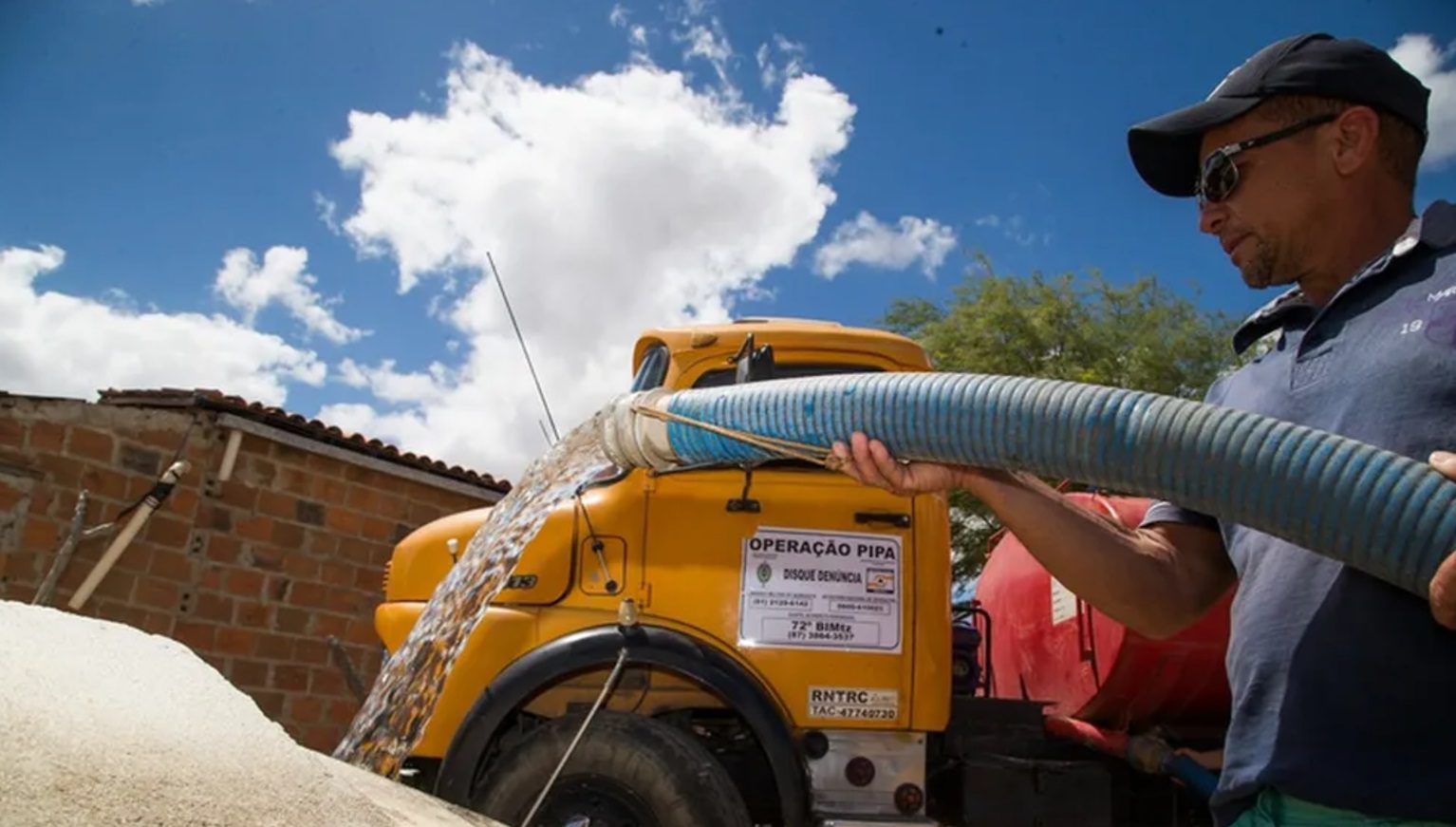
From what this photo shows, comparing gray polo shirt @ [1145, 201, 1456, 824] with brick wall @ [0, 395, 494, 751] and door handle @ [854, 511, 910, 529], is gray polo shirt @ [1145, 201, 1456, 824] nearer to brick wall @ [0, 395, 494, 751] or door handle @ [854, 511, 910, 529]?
door handle @ [854, 511, 910, 529]

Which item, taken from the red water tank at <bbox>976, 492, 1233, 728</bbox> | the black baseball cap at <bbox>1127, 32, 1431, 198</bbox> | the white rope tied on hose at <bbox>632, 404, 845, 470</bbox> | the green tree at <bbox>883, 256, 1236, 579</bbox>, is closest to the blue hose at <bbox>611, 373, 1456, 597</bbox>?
the white rope tied on hose at <bbox>632, 404, 845, 470</bbox>

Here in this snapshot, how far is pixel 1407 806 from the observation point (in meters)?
1.48

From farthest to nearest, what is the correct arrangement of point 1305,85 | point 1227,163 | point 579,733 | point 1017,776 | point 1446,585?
point 1017,776 < point 579,733 < point 1227,163 < point 1305,85 < point 1446,585

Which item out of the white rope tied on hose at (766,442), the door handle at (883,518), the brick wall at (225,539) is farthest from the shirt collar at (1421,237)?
the brick wall at (225,539)

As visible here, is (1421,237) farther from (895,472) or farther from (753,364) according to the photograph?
(753,364)

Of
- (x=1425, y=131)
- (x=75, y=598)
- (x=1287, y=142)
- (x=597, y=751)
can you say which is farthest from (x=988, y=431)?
(x=75, y=598)

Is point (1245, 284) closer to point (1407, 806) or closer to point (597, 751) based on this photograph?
point (1407, 806)

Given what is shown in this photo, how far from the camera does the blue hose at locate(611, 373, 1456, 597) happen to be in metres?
1.60

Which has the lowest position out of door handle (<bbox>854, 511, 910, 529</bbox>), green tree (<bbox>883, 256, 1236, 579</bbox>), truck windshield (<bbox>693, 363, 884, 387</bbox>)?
door handle (<bbox>854, 511, 910, 529</bbox>)

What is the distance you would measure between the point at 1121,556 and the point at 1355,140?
82cm

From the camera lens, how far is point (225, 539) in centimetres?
867

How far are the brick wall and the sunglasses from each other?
8.20 meters

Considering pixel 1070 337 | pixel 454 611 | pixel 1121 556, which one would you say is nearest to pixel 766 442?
pixel 1121 556

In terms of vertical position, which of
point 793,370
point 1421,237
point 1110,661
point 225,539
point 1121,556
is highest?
point 793,370
